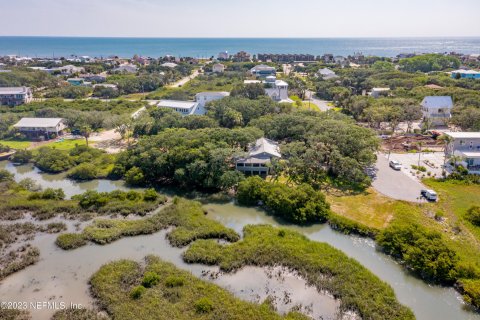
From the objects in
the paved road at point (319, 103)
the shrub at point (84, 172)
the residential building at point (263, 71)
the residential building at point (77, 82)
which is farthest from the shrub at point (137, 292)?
the residential building at point (263, 71)

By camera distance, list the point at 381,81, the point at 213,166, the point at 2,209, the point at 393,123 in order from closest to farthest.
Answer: the point at 2,209
the point at 213,166
the point at 393,123
the point at 381,81

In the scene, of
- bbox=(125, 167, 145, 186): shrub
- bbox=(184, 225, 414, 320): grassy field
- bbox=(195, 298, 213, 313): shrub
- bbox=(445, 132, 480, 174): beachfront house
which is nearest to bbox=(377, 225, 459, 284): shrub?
bbox=(184, 225, 414, 320): grassy field

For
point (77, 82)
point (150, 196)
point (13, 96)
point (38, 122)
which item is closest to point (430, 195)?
point (150, 196)

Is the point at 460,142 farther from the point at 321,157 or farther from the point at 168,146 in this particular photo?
the point at 168,146

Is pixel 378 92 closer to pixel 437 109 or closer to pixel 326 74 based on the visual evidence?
pixel 437 109

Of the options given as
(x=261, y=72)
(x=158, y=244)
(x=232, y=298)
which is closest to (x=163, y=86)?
(x=261, y=72)

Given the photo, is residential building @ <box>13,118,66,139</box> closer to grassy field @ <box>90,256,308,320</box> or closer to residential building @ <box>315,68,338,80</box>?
grassy field @ <box>90,256,308,320</box>
